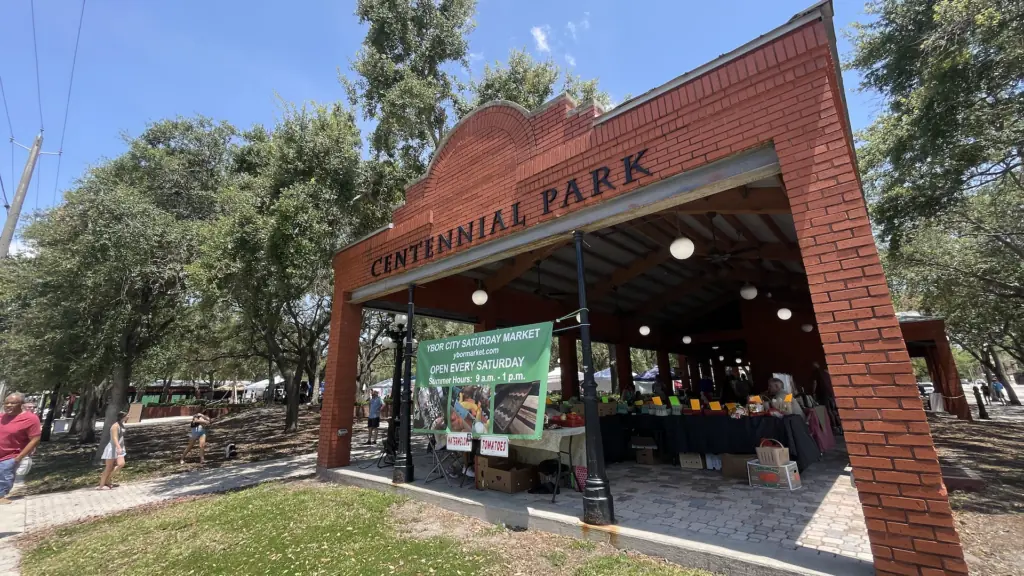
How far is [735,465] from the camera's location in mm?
6188

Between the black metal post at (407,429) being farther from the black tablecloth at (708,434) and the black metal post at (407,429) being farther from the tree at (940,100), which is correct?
the tree at (940,100)

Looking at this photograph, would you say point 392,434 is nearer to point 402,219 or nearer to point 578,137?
point 402,219

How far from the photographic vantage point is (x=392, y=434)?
28.4 feet

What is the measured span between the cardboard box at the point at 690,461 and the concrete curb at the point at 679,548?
3.59 metres

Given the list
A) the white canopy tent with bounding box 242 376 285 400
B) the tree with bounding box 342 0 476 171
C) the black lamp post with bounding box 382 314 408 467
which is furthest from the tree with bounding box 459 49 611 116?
the white canopy tent with bounding box 242 376 285 400

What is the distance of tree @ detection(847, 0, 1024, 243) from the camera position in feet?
22.3

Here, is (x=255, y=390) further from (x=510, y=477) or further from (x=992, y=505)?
(x=992, y=505)

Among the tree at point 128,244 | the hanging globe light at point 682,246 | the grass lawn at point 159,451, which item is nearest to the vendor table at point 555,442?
the hanging globe light at point 682,246

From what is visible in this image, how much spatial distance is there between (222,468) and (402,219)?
831 centimetres

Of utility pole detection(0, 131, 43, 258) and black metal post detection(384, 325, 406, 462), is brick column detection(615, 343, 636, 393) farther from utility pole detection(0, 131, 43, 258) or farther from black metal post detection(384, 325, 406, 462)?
utility pole detection(0, 131, 43, 258)

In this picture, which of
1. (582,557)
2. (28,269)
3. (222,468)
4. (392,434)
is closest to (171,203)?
(28,269)

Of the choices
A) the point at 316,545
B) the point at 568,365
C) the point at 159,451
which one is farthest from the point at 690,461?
the point at 159,451

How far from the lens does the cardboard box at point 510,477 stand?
226 inches

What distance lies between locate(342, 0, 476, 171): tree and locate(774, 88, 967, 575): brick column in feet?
34.9
